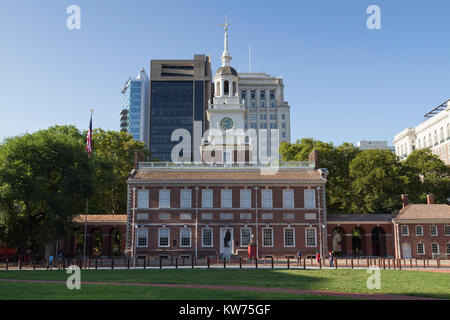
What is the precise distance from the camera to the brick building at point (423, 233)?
44.1 meters

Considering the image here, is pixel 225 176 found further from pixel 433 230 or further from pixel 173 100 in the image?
pixel 173 100

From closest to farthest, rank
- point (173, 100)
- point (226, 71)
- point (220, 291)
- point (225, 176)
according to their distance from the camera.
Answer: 1. point (220, 291)
2. point (225, 176)
3. point (226, 71)
4. point (173, 100)

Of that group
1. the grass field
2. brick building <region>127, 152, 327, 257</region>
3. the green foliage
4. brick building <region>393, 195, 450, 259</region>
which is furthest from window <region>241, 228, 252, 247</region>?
the grass field

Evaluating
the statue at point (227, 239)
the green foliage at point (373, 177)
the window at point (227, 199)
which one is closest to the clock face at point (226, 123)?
the green foliage at point (373, 177)

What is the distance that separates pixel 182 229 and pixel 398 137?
78.0m

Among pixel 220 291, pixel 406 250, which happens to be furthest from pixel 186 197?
pixel 220 291

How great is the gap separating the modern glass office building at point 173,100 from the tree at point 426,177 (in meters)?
82.9

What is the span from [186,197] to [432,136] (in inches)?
2574

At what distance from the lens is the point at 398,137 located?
105438 millimetres

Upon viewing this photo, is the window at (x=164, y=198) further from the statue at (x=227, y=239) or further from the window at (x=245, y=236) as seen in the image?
the window at (x=245, y=236)

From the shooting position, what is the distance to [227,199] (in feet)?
146

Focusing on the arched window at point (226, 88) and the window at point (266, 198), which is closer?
the window at point (266, 198)
